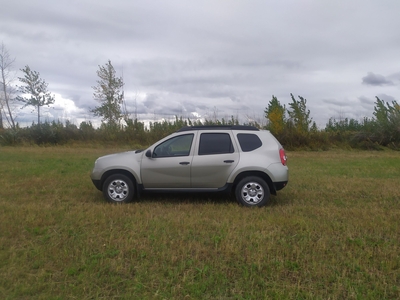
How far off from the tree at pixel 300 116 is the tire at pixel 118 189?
18.3 meters

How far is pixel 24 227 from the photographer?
194 inches

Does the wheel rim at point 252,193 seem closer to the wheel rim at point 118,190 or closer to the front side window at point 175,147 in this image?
the front side window at point 175,147

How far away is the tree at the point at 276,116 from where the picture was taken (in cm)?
2298

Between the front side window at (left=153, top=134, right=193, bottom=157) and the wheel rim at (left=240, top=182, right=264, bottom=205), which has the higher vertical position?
the front side window at (left=153, top=134, right=193, bottom=157)

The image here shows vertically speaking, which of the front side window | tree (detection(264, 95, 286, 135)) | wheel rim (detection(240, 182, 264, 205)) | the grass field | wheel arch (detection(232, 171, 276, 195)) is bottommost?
the grass field

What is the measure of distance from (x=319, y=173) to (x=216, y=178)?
590 cm

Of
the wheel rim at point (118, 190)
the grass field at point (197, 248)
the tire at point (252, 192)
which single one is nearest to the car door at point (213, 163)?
the tire at point (252, 192)

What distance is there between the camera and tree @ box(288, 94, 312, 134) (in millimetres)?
23016

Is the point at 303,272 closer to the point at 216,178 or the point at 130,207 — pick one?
the point at 216,178

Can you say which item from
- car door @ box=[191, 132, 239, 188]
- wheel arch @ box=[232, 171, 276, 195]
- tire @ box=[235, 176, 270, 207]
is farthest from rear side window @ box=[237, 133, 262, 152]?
tire @ box=[235, 176, 270, 207]

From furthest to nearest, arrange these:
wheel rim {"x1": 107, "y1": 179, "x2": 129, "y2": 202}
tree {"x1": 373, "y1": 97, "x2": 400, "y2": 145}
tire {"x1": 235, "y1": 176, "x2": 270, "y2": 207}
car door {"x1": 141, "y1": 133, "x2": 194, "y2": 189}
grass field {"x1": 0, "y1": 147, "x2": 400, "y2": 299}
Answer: tree {"x1": 373, "y1": 97, "x2": 400, "y2": 145}
wheel rim {"x1": 107, "y1": 179, "x2": 129, "y2": 202}
car door {"x1": 141, "y1": 133, "x2": 194, "y2": 189}
tire {"x1": 235, "y1": 176, "x2": 270, "y2": 207}
grass field {"x1": 0, "y1": 147, "x2": 400, "y2": 299}

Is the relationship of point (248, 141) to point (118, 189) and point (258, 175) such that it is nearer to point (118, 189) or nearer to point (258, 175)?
point (258, 175)

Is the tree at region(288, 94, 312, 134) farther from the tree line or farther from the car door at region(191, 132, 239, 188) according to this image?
the car door at region(191, 132, 239, 188)

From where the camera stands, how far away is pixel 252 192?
6473mm
